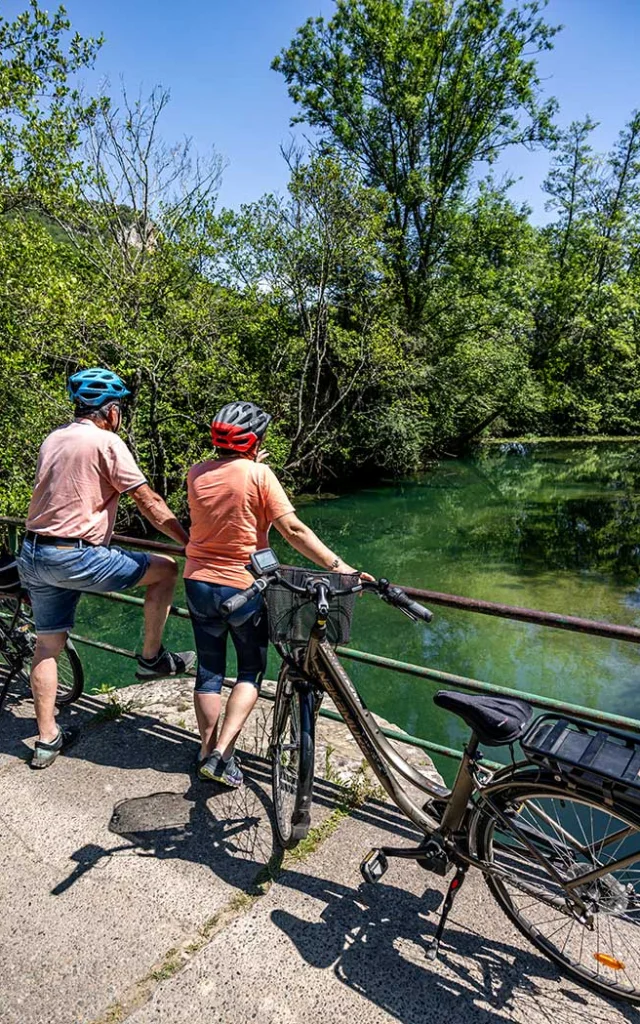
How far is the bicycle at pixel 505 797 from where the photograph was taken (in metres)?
2.07

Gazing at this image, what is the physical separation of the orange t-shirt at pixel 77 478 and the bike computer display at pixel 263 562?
35.9 inches

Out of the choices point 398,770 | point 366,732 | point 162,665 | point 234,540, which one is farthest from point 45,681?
point 398,770

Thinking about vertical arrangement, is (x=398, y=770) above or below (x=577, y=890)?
above

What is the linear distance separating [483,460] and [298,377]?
63.0 ft

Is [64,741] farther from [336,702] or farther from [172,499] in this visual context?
[172,499]

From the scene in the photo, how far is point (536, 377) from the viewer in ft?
106

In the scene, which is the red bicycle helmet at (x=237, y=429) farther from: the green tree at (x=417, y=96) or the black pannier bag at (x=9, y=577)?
the green tree at (x=417, y=96)

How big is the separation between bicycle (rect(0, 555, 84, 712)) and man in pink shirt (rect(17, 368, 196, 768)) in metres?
0.56

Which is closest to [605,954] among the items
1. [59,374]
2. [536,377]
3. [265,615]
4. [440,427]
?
[265,615]

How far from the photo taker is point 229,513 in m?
2.98

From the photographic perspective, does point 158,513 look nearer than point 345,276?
Yes

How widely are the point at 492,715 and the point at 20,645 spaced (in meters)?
2.99

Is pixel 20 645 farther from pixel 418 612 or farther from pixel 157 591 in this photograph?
pixel 418 612

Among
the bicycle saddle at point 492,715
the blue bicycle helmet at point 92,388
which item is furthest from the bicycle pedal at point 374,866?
the blue bicycle helmet at point 92,388
